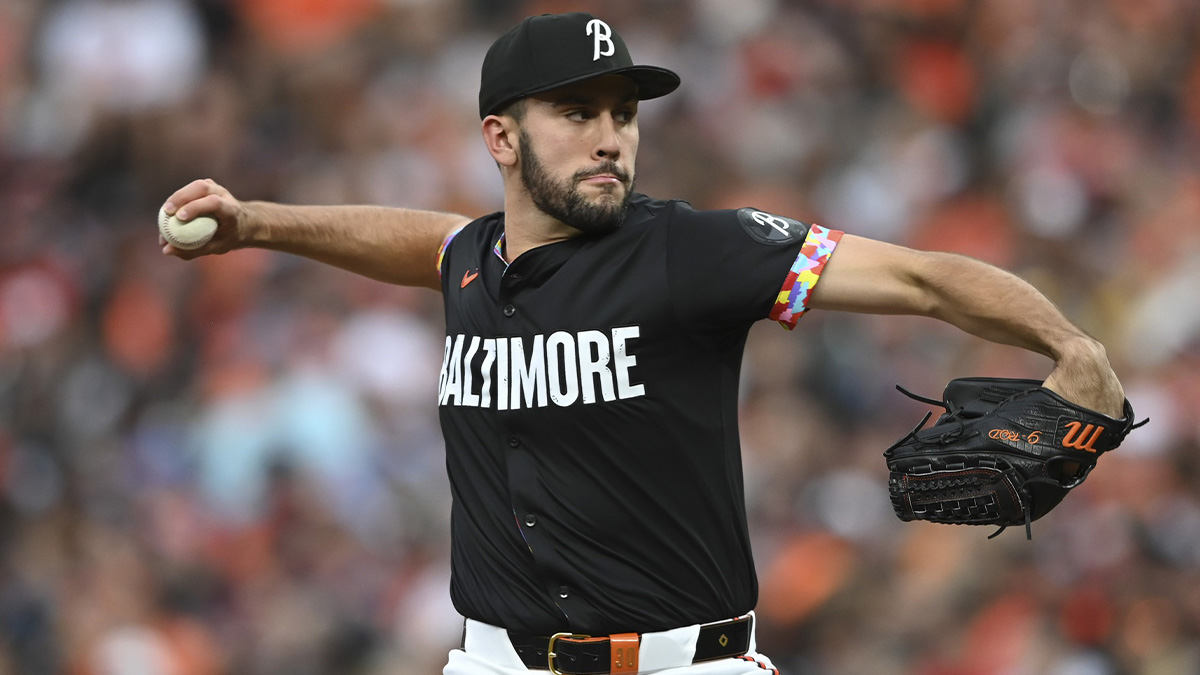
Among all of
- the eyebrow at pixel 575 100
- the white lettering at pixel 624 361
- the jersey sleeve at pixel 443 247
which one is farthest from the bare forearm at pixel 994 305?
the jersey sleeve at pixel 443 247

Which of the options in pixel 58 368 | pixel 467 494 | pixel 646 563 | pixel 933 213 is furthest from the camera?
pixel 933 213

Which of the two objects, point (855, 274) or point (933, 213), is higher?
point (933, 213)

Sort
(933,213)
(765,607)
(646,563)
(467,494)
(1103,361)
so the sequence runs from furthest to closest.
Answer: (933,213)
(765,607)
(467,494)
(646,563)
(1103,361)

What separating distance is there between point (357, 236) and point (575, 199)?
95cm

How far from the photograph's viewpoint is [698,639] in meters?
3.36

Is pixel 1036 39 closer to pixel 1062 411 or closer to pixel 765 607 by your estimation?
pixel 765 607

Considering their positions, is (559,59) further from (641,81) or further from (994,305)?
(994,305)

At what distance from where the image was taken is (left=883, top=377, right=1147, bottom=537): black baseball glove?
9.94ft

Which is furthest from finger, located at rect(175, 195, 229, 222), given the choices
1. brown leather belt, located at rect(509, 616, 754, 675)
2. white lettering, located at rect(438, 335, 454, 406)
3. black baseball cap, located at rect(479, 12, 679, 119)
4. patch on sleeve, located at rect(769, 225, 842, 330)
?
patch on sleeve, located at rect(769, 225, 842, 330)

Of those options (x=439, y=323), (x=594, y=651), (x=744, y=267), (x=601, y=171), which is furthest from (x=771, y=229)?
(x=439, y=323)

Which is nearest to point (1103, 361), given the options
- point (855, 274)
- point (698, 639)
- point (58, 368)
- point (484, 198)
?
point (855, 274)

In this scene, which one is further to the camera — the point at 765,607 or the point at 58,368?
the point at 58,368

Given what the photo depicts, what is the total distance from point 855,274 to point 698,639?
0.95 m

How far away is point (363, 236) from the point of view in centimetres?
411
